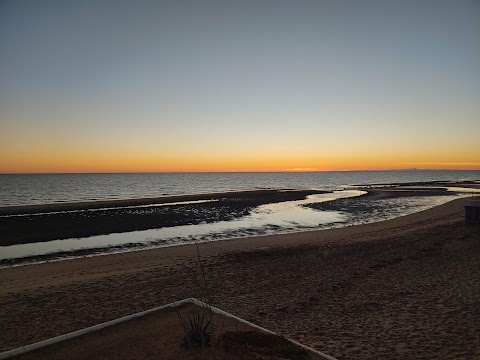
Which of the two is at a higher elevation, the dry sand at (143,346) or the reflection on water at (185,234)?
the dry sand at (143,346)

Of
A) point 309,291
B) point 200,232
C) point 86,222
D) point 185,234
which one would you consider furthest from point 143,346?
point 86,222

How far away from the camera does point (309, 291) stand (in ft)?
35.0

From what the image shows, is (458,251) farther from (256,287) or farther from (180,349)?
(180,349)

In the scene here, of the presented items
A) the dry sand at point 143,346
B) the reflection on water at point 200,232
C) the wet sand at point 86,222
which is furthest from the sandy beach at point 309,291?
the wet sand at point 86,222

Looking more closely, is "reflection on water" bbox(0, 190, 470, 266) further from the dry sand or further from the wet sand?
the dry sand

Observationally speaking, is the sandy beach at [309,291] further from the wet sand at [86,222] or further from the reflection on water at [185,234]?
the wet sand at [86,222]

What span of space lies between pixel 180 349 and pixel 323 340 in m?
3.06

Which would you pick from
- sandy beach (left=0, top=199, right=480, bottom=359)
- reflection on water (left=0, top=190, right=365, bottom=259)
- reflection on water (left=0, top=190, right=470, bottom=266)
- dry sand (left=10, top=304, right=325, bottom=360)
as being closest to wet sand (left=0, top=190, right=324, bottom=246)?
reflection on water (left=0, top=190, right=365, bottom=259)

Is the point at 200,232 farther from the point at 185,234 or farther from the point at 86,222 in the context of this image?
the point at 86,222

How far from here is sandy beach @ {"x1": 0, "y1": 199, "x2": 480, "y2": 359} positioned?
7359 mm

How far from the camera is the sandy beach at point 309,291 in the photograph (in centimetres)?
736

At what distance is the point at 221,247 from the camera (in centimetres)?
1861

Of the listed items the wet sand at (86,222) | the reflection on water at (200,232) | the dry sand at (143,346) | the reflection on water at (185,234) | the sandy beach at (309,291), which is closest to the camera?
the dry sand at (143,346)

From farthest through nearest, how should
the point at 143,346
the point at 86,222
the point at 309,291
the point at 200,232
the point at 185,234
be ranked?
the point at 86,222 → the point at 200,232 → the point at 185,234 → the point at 309,291 → the point at 143,346
